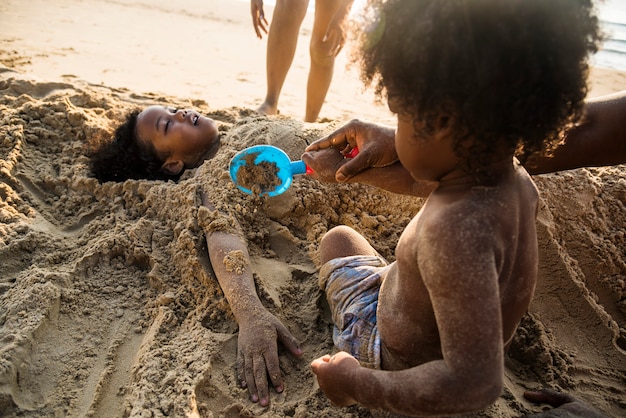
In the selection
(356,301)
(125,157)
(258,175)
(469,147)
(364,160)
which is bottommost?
(125,157)

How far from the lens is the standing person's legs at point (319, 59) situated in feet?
10.5

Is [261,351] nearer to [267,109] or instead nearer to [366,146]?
[366,146]

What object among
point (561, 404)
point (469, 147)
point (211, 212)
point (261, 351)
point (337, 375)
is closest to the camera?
point (469, 147)

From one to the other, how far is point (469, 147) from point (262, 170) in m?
1.20

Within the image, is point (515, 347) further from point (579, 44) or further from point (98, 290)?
point (98, 290)

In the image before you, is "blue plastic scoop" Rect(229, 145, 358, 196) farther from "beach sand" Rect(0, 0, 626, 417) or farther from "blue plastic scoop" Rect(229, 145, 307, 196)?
"beach sand" Rect(0, 0, 626, 417)

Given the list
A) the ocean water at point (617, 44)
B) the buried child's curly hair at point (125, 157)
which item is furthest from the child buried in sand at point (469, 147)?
the ocean water at point (617, 44)

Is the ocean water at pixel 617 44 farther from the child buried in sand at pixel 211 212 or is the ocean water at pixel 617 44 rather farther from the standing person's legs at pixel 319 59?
the child buried in sand at pixel 211 212

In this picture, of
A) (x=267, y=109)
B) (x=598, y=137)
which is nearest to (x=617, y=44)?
(x=267, y=109)

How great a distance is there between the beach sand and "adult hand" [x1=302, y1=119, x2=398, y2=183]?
0.59 metres

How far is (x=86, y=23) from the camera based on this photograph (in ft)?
20.1

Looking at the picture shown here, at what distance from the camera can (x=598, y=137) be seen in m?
1.66

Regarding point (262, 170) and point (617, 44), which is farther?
point (617, 44)

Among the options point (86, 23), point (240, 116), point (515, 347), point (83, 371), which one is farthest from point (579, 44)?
point (86, 23)
